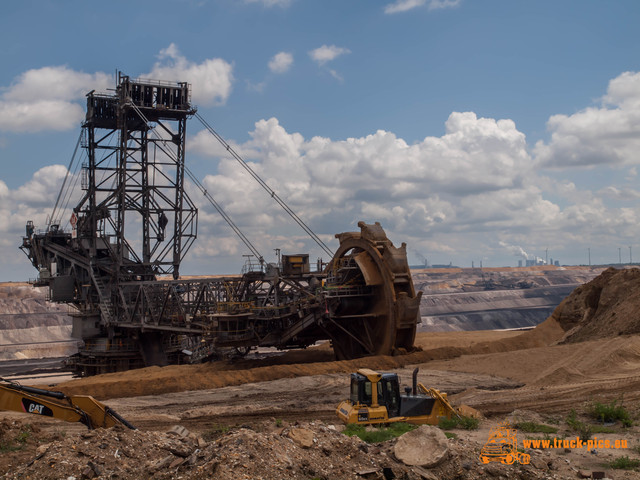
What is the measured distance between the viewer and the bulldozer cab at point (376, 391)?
12.6m

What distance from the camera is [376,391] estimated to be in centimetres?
1266

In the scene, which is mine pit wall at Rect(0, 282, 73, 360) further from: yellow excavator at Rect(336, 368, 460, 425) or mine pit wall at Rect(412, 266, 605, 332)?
yellow excavator at Rect(336, 368, 460, 425)

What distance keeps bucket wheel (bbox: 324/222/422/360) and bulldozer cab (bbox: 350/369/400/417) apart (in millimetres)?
10189

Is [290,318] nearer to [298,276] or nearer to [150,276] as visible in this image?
[298,276]

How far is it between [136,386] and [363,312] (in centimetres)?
948

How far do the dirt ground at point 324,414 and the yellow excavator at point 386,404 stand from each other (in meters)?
0.64

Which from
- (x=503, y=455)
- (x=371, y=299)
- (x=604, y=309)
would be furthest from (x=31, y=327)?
(x=503, y=455)

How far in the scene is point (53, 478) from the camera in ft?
29.1

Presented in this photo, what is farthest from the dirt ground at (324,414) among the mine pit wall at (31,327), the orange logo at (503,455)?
the mine pit wall at (31,327)

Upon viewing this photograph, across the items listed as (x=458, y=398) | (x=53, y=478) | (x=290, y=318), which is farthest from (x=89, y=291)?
(x=53, y=478)

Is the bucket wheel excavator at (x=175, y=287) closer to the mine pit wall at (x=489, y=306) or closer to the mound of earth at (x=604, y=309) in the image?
the mound of earth at (x=604, y=309)

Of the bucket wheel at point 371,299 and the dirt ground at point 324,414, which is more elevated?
the bucket wheel at point 371,299

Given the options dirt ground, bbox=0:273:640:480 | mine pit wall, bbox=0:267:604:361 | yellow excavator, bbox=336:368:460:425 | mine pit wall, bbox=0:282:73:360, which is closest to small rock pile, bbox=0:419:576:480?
dirt ground, bbox=0:273:640:480

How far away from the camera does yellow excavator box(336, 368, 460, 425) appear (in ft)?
41.0
